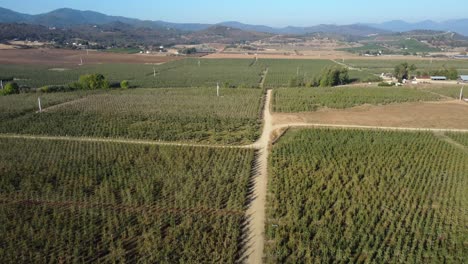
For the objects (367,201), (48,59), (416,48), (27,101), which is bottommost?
(367,201)

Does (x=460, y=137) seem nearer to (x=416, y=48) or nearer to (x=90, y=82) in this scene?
(x=90, y=82)

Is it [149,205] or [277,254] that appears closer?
[277,254]

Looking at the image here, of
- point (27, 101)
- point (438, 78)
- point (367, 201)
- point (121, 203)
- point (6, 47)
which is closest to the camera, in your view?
point (121, 203)

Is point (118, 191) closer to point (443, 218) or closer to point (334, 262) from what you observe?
point (334, 262)

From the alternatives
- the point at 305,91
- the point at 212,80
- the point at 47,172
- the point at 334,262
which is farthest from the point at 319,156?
the point at 212,80

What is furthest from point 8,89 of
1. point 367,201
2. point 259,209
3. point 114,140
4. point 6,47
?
point 6,47

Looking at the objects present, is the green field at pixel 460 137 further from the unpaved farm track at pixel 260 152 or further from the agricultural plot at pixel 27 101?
the agricultural plot at pixel 27 101
